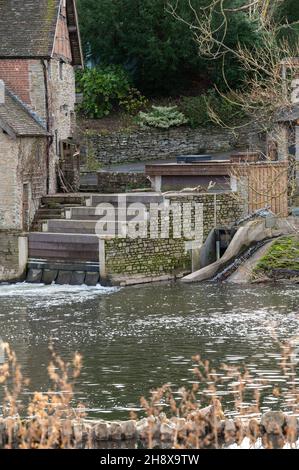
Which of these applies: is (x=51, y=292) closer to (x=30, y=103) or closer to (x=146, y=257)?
(x=146, y=257)

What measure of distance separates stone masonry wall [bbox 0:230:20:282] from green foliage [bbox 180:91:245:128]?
19681 mm

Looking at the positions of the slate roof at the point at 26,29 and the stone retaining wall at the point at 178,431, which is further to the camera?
the slate roof at the point at 26,29

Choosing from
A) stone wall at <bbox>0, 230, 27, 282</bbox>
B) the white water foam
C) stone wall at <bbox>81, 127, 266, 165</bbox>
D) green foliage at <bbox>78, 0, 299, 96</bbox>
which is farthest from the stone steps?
green foliage at <bbox>78, 0, 299, 96</bbox>

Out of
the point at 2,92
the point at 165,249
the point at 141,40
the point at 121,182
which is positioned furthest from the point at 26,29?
the point at 141,40

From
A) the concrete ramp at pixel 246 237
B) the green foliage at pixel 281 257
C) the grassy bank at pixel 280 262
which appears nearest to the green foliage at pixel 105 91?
the concrete ramp at pixel 246 237

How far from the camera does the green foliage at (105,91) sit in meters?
63.2

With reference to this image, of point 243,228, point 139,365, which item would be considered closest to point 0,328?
point 139,365

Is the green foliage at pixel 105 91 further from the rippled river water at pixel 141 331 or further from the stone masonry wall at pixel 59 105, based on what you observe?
the rippled river water at pixel 141 331

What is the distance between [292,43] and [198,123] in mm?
6056

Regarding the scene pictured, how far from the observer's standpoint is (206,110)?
61406mm

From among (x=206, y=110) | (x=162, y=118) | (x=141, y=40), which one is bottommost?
(x=162, y=118)

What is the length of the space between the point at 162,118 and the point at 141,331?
3051 cm

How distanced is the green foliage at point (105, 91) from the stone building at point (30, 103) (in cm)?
1277

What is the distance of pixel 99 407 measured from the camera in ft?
75.8
